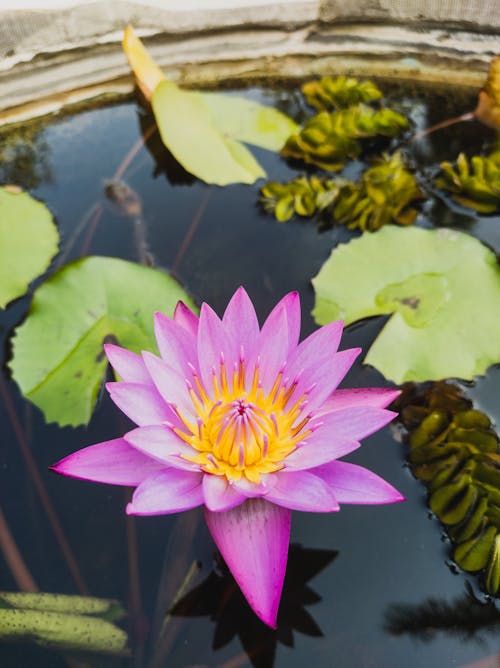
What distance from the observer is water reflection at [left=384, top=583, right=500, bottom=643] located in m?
1.39

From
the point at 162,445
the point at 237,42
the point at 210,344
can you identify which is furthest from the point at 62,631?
the point at 237,42

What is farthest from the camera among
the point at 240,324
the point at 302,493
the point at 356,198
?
the point at 356,198

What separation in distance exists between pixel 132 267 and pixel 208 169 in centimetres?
61

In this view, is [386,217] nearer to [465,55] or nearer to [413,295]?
[413,295]

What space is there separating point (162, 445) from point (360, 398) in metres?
0.46

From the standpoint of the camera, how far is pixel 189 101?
8.21 feet

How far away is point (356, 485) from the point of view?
1.22 metres

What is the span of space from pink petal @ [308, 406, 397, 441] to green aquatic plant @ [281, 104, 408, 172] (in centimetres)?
143

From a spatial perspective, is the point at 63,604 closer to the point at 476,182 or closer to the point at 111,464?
the point at 111,464

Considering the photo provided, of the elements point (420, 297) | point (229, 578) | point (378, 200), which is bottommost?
point (229, 578)

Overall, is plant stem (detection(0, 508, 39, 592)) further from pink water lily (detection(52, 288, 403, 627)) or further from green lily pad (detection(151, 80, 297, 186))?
green lily pad (detection(151, 80, 297, 186))

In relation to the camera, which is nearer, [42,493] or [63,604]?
[63,604]

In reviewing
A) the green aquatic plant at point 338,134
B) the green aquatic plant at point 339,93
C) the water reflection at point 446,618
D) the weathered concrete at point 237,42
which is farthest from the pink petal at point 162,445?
the weathered concrete at point 237,42

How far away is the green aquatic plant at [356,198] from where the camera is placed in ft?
7.14
